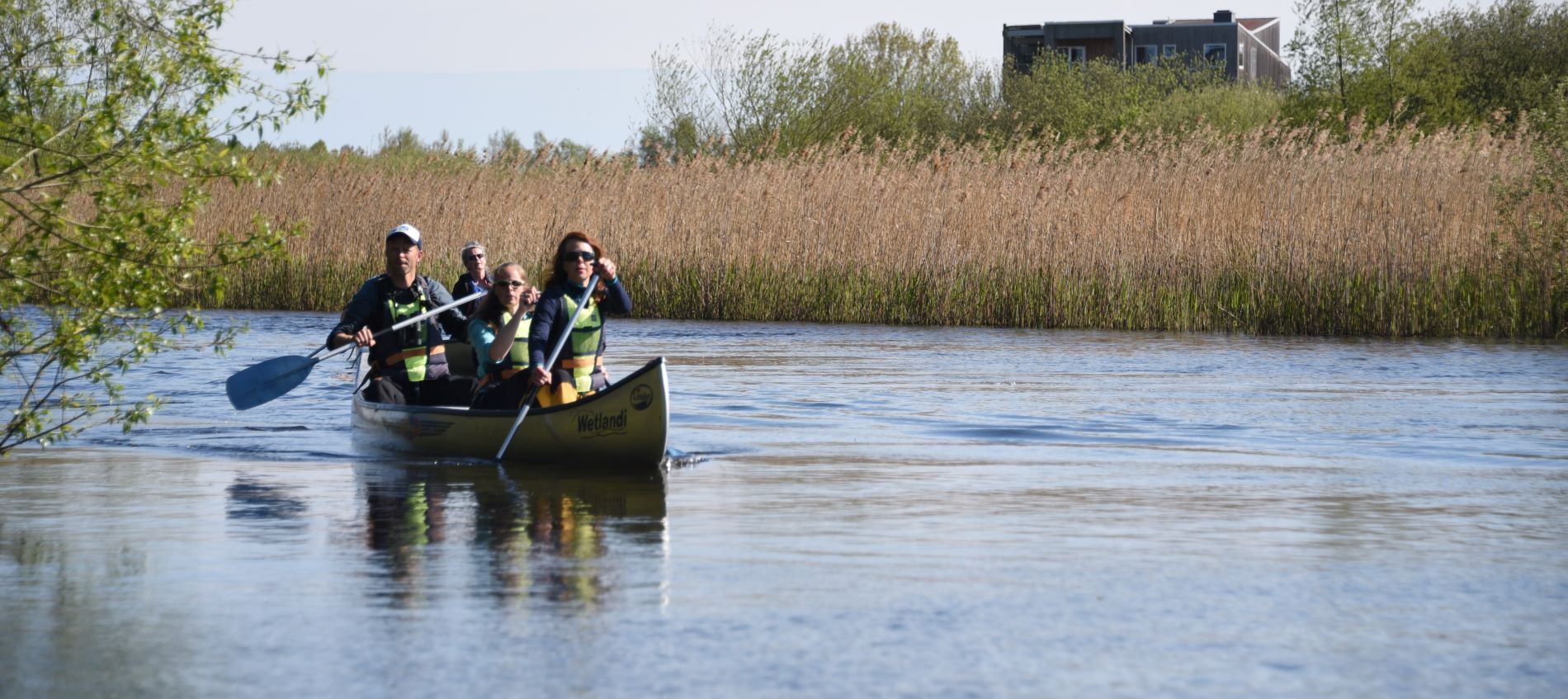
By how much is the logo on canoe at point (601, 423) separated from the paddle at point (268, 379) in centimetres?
161

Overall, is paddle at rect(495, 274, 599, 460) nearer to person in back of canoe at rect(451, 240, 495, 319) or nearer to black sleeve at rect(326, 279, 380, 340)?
black sleeve at rect(326, 279, 380, 340)

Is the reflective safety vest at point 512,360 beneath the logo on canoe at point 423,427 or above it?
above

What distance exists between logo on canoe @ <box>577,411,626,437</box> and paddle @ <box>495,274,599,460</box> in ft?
0.96

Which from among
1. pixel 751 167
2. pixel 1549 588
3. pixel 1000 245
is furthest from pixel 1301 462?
pixel 751 167

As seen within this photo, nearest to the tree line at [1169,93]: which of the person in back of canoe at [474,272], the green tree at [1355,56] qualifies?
the green tree at [1355,56]

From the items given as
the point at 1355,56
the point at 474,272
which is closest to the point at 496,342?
the point at 474,272

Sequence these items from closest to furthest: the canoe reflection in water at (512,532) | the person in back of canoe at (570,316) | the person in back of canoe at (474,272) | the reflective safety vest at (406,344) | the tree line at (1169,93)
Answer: the canoe reflection in water at (512,532)
the person in back of canoe at (570,316)
the reflective safety vest at (406,344)
the person in back of canoe at (474,272)
the tree line at (1169,93)

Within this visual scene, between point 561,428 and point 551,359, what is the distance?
0.45 metres

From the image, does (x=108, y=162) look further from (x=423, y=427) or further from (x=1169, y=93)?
(x=1169, y=93)

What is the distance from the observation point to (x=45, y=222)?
22.8ft

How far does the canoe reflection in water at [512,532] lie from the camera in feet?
18.6

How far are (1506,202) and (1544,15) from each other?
2765cm

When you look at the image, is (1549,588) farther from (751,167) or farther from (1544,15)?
(1544,15)

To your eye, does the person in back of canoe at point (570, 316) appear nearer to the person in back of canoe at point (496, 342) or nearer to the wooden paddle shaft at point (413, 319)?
the person in back of canoe at point (496, 342)
